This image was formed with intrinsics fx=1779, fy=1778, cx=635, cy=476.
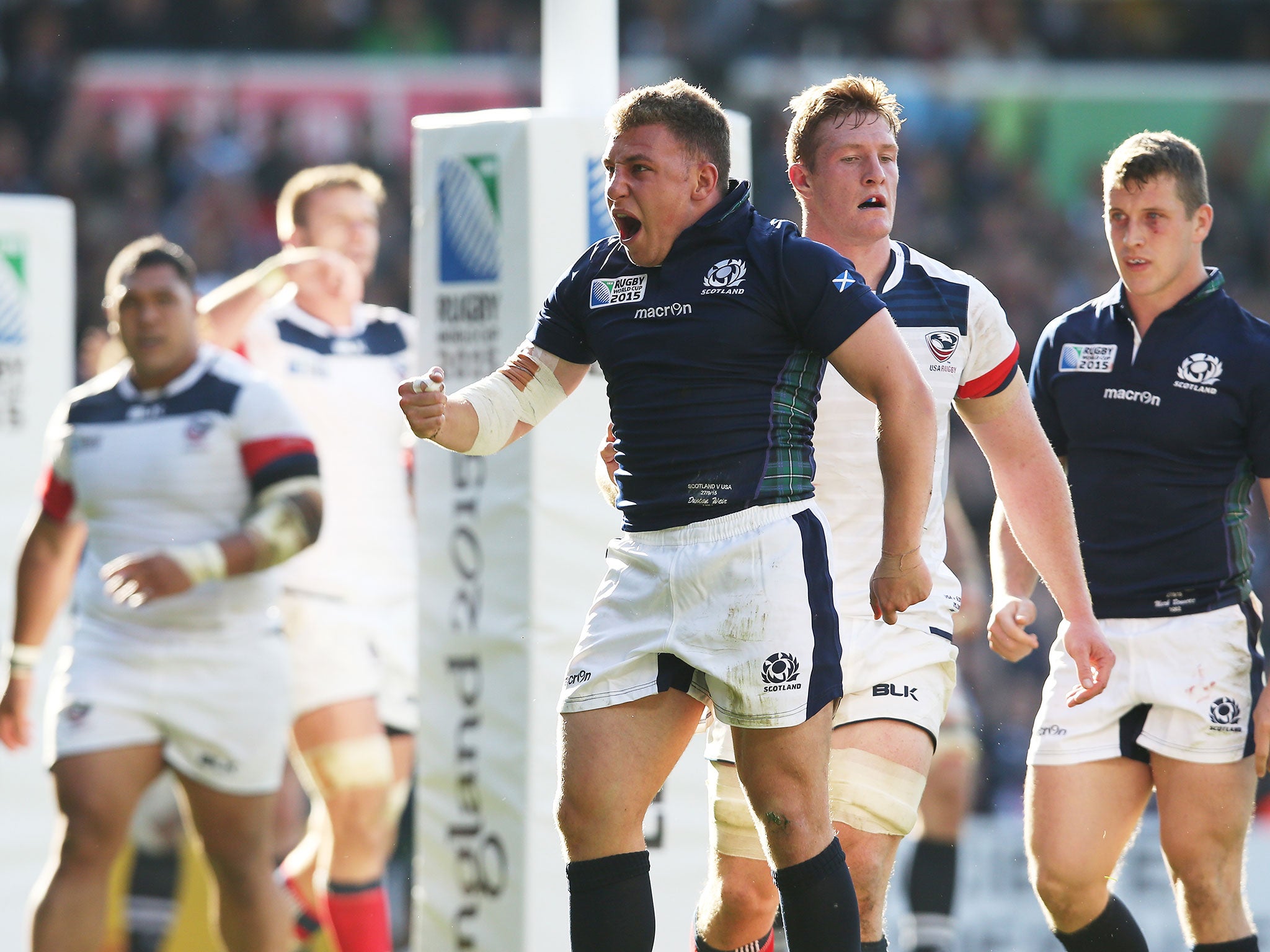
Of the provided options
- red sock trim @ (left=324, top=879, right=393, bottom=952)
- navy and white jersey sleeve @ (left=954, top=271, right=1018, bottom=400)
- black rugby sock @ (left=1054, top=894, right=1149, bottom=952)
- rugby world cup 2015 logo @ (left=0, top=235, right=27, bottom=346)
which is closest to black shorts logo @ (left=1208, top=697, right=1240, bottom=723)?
black rugby sock @ (left=1054, top=894, right=1149, bottom=952)

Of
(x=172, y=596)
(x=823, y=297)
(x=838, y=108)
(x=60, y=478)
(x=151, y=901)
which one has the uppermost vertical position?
(x=838, y=108)

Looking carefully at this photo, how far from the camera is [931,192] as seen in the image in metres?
16.5

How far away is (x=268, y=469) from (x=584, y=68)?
5.90ft

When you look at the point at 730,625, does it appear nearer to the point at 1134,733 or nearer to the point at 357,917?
the point at 1134,733

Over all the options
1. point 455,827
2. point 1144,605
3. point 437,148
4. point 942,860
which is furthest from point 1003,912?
point 437,148

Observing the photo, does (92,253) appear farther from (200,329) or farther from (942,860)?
(942,860)

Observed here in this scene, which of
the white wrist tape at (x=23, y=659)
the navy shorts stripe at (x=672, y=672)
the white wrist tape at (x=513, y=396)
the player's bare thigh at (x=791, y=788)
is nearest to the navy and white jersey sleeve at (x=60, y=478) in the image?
the white wrist tape at (x=23, y=659)

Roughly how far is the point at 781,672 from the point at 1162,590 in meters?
1.65

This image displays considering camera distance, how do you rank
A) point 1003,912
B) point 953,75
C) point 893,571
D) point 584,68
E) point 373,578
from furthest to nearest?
point 953,75
point 1003,912
point 373,578
point 584,68
point 893,571

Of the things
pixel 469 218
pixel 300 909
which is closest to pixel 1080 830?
pixel 469 218

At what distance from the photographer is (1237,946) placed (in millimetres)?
4789

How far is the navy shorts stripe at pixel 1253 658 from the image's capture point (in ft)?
16.2

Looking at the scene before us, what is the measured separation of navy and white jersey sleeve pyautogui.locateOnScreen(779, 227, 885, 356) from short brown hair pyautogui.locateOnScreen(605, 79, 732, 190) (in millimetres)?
313

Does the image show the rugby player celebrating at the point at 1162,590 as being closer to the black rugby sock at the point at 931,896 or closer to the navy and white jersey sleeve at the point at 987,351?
the navy and white jersey sleeve at the point at 987,351
